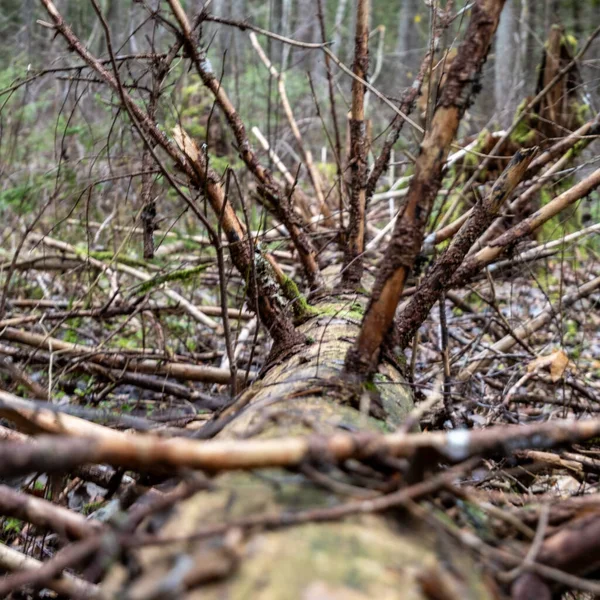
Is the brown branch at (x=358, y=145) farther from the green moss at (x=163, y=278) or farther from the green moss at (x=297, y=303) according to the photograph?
the green moss at (x=163, y=278)

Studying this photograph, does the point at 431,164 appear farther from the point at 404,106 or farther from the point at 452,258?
the point at 404,106

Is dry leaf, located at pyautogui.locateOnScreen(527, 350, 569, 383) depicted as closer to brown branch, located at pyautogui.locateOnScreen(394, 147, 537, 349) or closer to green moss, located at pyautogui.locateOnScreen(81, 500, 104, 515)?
brown branch, located at pyautogui.locateOnScreen(394, 147, 537, 349)

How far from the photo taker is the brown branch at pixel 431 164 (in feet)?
4.47

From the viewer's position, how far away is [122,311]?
3.42m

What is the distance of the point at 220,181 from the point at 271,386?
1.12 m

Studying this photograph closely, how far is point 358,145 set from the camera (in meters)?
3.07

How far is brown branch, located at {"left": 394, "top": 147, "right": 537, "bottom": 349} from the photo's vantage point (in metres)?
2.21

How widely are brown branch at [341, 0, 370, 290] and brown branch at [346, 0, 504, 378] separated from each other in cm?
144

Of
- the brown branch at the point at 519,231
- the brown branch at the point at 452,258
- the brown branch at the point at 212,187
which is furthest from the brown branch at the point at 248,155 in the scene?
the brown branch at the point at 452,258

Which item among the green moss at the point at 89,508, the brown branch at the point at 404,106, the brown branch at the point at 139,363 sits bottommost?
the green moss at the point at 89,508

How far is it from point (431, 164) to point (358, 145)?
173 cm

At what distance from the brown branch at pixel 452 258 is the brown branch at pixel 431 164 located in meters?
0.72

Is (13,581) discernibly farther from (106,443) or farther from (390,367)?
(390,367)

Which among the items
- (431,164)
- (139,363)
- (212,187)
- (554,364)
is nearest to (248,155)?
Result: (212,187)
